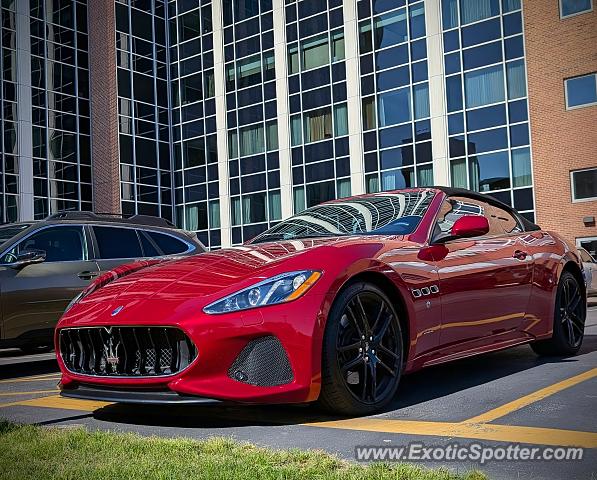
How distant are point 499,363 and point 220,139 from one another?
107 feet

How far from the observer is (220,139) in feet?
124

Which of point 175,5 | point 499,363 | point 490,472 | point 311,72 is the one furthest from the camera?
point 175,5

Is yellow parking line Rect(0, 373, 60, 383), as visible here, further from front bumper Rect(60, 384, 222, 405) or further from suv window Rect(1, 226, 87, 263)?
front bumper Rect(60, 384, 222, 405)

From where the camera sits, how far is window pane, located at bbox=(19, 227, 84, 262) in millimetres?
7836

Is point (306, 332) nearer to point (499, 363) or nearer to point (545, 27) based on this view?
point (499, 363)

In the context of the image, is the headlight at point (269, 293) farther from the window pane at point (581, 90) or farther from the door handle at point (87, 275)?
the window pane at point (581, 90)

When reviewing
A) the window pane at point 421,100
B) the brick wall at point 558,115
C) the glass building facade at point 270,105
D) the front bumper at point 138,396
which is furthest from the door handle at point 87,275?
the window pane at point 421,100

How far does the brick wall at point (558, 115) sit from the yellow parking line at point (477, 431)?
23.4 metres

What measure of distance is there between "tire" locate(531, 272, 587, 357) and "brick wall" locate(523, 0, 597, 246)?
65.8 ft

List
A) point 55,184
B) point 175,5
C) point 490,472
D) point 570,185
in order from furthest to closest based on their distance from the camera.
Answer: point 175,5, point 55,184, point 570,185, point 490,472

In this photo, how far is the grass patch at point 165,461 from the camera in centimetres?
291

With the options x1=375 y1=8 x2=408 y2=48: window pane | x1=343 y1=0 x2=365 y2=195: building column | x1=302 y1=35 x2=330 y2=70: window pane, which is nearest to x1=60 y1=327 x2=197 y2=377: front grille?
x1=343 y1=0 x2=365 y2=195: building column

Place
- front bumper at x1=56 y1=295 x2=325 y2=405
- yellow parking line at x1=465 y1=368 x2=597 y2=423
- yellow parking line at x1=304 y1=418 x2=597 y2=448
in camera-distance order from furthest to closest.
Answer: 1. yellow parking line at x1=465 y1=368 x2=597 y2=423
2. front bumper at x1=56 y1=295 x2=325 y2=405
3. yellow parking line at x1=304 y1=418 x2=597 y2=448

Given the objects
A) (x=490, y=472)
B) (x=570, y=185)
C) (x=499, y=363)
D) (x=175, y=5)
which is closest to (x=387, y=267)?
(x=490, y=472)
